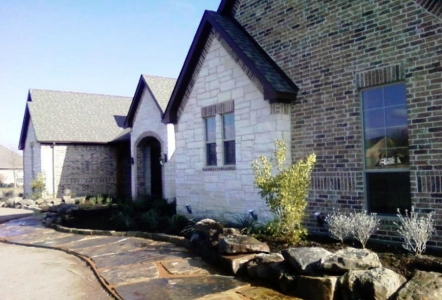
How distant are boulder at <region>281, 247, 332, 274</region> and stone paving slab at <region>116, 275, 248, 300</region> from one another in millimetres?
858

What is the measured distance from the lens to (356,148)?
8.23 meters

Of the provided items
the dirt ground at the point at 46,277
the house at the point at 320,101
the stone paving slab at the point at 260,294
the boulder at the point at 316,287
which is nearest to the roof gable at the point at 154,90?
the house at the point at 320,101

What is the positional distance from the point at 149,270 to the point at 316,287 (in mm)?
3147

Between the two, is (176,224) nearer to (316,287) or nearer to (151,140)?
(316,287)

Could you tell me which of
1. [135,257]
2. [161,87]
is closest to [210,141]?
[135,257]

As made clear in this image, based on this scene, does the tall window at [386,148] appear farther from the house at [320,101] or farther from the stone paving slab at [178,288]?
the stone paving slab at [178,288]

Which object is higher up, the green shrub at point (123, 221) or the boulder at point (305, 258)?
the boulder at point (305, 258)

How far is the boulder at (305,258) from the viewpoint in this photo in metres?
5.71

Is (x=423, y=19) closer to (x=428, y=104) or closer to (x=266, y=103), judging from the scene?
(x=428, y=104)

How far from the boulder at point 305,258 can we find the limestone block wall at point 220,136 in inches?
136

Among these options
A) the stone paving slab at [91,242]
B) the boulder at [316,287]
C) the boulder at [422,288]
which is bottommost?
the stone paving slab at [91,242]

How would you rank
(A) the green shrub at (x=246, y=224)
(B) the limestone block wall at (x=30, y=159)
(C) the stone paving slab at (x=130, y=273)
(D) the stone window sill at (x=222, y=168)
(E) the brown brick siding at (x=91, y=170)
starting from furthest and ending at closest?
(B) the limestone block wall at (x=30, y=159) → (E) the brown brick siding at (x=91, y=170) → (D) the stone window sill at (x=222, y=168) → (A) the green shrub at (x=246, y=224) → (C) the stone paving slab at (x=130, y=273)

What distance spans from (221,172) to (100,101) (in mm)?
19336

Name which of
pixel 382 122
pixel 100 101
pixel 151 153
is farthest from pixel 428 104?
pixel 100 101
